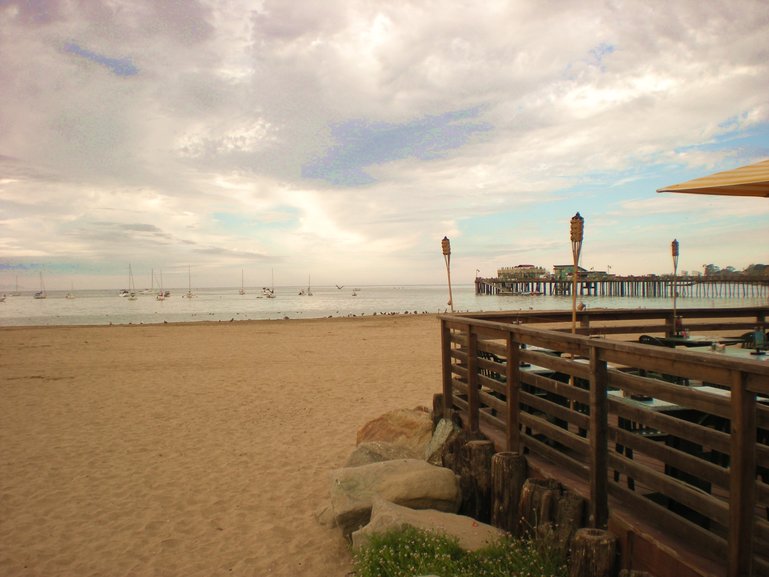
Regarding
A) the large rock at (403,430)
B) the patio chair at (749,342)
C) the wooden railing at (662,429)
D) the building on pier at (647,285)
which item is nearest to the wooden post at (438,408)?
the large rock at (403,430)

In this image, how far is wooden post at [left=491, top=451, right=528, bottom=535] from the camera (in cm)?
459

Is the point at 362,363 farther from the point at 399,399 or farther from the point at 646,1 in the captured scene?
the point at 646,1

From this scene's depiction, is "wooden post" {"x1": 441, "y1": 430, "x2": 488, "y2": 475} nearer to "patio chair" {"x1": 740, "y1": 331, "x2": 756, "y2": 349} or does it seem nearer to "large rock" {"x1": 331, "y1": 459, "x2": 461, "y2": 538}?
"large rock" {"x1": 331, "y1": 459, "x2": 461, "y2": 538}

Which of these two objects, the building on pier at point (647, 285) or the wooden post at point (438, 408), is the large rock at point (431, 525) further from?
the building on pier at point (647, 285)

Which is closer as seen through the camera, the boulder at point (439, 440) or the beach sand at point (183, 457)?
the beach sand at point (183, 457)

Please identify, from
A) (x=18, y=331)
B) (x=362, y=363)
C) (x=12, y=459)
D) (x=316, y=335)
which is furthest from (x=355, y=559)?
(x=18, y=331)

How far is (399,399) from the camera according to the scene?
11.0 metres

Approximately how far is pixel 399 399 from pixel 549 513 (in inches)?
281

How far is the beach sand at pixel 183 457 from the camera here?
16.9 feet

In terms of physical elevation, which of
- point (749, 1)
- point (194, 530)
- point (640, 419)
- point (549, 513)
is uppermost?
point (749, 1)

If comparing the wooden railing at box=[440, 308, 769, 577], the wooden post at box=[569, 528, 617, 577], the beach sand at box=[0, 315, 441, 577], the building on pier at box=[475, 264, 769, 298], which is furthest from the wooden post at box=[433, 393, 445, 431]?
the building on pier at box=[475, 264, 769, 298]

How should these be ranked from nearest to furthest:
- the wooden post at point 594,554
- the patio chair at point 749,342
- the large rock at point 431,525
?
Result: the wooden post at point 594,554 → the large rock at point 431,525 → the patio chair at point 749,342

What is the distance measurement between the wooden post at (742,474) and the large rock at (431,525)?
6.24 feet

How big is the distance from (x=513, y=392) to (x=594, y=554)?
1.70m
